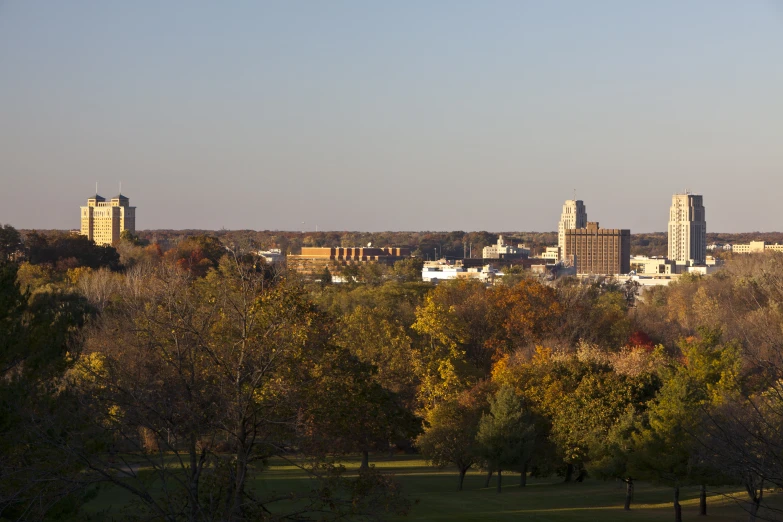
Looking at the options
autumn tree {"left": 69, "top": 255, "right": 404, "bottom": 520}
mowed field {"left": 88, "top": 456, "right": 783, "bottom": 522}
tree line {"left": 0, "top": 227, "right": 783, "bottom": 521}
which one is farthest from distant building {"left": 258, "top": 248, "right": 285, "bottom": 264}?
mowed field {"left": 88, "top": 456, "right": 783, "bottom": 522}

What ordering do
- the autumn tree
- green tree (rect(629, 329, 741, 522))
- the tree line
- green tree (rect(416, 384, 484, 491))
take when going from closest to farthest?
the autumn tree, the tree line, green tree (rect(629, 329, 741, 522)), green tree (rect(416, 384, 484, 491))

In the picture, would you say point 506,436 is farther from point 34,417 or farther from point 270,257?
point 270,257

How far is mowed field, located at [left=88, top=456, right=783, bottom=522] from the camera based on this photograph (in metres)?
31.1

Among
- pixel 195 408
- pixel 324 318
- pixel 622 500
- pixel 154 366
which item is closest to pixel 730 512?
pixel 622 500

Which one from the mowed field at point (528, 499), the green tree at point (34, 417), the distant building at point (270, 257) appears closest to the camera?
the green tree at point (34, 417)

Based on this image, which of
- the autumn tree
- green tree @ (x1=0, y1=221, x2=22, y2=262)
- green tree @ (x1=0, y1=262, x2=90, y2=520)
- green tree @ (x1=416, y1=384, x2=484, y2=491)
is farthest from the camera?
green tree @ (x1=0, y1=221, x2=22, y2=262)

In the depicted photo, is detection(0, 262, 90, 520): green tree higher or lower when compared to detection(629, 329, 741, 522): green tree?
higher

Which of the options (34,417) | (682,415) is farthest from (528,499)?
(34,417)

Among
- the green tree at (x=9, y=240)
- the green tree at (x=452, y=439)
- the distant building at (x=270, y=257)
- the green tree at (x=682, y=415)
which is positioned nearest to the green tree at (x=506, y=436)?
the green tree at (x=452, y=439)

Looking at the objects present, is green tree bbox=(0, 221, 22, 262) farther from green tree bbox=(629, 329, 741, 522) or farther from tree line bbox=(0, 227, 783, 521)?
green tree bbox=(629, 329, 741, 522)

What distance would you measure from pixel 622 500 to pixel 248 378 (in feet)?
78.6

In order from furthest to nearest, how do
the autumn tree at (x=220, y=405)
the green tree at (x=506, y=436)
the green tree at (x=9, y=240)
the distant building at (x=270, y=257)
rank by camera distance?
the green tree at (x=9, y=240) → the green tree at (x=506, y=436) → the distant building at (x=270, y=257) → the autumn tree at (x=220, y=405)

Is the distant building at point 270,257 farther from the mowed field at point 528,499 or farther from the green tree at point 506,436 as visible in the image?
the green tree at point 506,436

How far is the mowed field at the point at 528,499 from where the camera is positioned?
102 feet
